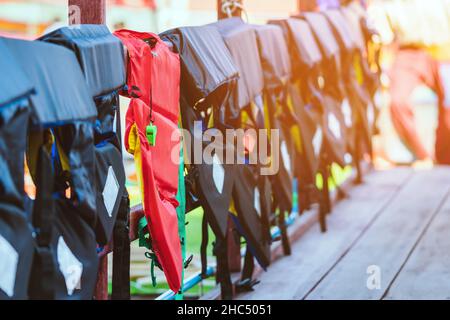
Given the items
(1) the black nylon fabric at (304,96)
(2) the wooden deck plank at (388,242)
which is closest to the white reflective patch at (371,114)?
(2) the wooden deck plank at (388,242)

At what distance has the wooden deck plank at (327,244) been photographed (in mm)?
3926

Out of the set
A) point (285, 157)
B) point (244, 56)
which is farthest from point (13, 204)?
point (285, 157)

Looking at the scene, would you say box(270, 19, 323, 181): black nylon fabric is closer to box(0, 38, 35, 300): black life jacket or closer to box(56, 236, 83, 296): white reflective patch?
box(56, 236, 83, 296): white reflective patch

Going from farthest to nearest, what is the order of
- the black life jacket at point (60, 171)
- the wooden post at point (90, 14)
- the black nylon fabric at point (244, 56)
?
the black nylon fabric at point (244, 56), the wooden post at point (90, 14), the black life jacket at point (60, 171)

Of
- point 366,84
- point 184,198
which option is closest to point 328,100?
point 366,84

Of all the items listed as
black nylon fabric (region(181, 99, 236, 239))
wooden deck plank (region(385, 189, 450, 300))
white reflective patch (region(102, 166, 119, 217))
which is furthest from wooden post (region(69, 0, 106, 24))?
wooden deck plank (region(385, 189, 450, 300))

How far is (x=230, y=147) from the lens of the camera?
3.22 metres

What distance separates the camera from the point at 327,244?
469 centimetres

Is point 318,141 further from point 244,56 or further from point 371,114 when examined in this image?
point 371,114

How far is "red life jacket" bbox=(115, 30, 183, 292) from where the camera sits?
8.21 ft

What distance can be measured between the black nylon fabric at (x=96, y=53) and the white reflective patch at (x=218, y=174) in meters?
0.77

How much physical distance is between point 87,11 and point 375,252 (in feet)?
7.45

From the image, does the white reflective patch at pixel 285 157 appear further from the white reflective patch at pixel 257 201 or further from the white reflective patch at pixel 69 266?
the white reflective patch at pixel 69 266

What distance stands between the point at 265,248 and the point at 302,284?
15.4 inches
